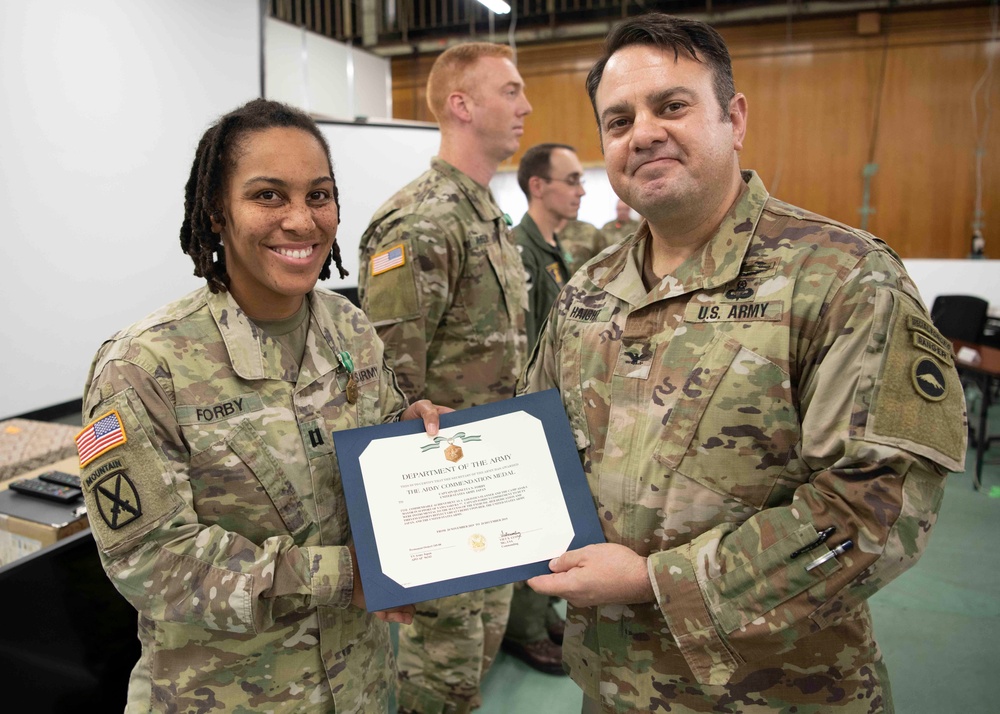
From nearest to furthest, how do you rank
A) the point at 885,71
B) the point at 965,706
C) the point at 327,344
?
the point at 327,344 → the point at 965,706 → the point at 885,71

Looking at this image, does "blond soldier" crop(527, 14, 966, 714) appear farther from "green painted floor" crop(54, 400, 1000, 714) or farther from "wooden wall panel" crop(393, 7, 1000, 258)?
"wooden wall panel" crop(393, 7, 1000, 258)

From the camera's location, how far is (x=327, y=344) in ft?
4.52

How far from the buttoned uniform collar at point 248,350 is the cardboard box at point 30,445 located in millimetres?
1252

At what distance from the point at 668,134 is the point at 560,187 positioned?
7.92 ft

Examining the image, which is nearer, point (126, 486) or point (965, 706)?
point (126, 486)

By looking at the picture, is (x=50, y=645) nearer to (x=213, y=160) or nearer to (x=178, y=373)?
(x=178, y=373)

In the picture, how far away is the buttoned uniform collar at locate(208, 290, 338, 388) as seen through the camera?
1.24 metres

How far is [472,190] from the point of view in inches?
95.0

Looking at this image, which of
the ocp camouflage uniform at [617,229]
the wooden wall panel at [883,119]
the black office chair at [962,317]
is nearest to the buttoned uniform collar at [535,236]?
the ocp camouflage uniform at [617,229]

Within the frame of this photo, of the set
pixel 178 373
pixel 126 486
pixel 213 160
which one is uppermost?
pixel 213 160

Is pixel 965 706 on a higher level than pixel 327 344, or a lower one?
lower

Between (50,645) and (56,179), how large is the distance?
2853mm

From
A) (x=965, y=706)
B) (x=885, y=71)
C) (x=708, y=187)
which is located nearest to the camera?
(x=708, y=187)

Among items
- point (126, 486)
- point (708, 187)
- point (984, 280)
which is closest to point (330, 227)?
point (126, 486)
